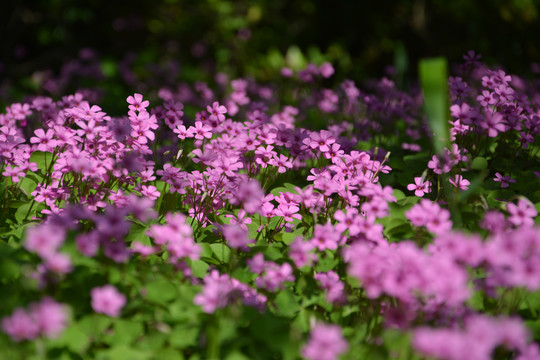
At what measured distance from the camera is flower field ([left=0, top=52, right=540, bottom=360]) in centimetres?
Result: 159

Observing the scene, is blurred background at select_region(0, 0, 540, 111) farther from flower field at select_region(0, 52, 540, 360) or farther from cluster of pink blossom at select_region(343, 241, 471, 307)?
cluster of pink blossom at select_region(343, 241, 471, 307)

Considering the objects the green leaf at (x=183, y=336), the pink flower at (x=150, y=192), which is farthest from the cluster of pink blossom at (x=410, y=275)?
the pink flower at (x=150, y=192)

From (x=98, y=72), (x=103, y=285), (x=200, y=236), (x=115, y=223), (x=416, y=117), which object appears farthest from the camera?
(x=98, y=72)

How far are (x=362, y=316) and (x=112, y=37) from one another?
284 inches

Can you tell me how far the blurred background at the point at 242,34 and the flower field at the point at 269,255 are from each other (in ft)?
14.0

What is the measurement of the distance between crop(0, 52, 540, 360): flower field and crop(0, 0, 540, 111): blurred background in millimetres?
4269

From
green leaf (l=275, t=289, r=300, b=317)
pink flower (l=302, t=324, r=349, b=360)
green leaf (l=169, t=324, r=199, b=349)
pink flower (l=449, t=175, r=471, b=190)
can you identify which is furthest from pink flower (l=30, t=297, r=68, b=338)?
pink flower (l=449, t=175, r=471, b=190)

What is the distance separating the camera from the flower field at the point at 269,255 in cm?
159

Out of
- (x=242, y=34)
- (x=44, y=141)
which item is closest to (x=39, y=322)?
(x=44, y=141)

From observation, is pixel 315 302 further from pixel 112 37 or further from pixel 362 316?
pixel 112 37

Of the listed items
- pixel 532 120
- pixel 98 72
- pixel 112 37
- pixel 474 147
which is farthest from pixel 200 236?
pixel 112 37

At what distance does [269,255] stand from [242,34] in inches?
244

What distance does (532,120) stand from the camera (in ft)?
9.27

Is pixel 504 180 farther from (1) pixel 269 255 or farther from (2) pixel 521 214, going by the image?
(1) pixel 269 255
